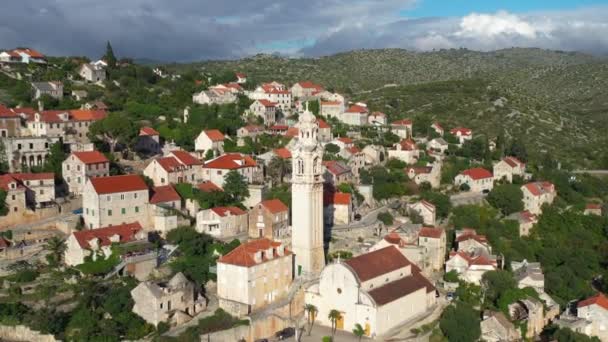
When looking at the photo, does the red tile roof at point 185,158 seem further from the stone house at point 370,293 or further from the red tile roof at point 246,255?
the stone house at point 370,293

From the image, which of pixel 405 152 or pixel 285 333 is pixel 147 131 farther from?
pixel 285 333

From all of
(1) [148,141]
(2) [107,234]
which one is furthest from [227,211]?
(1) [148,141]

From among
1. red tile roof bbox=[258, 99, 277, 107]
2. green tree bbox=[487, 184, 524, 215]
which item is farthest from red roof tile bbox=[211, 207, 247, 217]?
red tile roof bbox=[258, 99, 277, 107]

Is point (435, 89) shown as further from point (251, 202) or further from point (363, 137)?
point (251, 202)

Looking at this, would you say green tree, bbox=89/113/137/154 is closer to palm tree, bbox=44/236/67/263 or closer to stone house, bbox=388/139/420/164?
palm tree, bbox=44/236/67/263

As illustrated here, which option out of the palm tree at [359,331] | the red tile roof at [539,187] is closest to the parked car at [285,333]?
the palm tree at [359,331]
